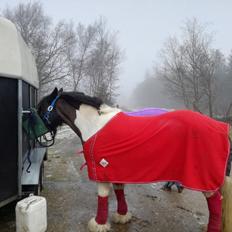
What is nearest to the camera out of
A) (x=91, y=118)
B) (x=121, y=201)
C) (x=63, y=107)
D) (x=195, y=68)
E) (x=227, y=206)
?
(x=227, y=206)

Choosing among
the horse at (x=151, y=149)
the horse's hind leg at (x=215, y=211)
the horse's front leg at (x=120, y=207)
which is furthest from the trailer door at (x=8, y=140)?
the horse's hind leg at (x=215, y=211)

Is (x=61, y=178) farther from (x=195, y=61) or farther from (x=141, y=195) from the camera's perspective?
(x=195, y=61)

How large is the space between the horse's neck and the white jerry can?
2.94 ft

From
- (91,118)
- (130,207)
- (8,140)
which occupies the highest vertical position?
(91,118)

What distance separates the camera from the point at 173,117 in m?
3.65

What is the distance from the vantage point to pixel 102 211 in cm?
385

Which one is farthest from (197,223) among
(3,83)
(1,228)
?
(3,83)

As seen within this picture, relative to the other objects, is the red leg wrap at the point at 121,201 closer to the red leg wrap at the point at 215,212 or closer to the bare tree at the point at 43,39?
the red leg wrap at the point at 215,212

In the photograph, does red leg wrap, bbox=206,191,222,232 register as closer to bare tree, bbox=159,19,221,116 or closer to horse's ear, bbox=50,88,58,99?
horse's ear, bbox=50,88,58,99

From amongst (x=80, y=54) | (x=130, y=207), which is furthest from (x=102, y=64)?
(x=130, y=207)

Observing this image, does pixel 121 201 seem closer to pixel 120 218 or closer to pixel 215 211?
pixel 120 218

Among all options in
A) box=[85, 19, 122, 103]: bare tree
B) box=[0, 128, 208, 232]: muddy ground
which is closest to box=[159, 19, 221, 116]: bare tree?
box=[85, 19, 122, 103]: bare tree

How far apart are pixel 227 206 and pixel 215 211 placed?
0.16m

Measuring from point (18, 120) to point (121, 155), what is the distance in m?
1.27
